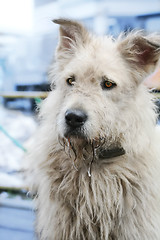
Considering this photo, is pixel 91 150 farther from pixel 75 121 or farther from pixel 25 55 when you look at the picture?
pixel 25 55

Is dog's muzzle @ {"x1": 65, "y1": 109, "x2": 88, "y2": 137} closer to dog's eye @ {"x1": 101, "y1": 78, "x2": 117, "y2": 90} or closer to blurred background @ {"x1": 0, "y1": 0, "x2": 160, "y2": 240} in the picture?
dog's eye @ {"x1": 101, "y1": 78, "x2": 117, "y2": 90}

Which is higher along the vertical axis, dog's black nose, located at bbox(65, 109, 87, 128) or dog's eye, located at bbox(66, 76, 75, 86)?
dog's eye, located at bbox(66, 76, 75, 86)

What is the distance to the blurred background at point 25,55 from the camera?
3439 millimetres

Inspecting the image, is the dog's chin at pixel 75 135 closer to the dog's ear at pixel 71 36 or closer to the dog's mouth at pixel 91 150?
the dog's mouth at pixel 91 150

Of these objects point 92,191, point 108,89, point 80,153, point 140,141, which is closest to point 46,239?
point 92,191

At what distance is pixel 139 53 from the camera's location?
1.93 m

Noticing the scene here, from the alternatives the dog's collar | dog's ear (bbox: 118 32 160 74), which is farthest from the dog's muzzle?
dog's ear (bbox: 118 32 160 74)

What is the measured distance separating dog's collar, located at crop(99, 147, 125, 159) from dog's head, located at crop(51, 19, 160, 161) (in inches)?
1.9

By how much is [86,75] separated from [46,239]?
1.19 metres

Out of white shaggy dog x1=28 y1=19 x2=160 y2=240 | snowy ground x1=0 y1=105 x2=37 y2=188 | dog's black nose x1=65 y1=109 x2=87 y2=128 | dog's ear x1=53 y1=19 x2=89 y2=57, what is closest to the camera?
dog's black nose x1=65 y1=109 x2=87 y2=128

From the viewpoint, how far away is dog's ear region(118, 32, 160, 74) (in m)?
1.89

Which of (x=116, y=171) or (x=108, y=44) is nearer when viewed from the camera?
(x=116, y=171)

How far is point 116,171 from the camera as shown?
185cm

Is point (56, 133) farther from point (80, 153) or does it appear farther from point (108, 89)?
point (108, 89)
